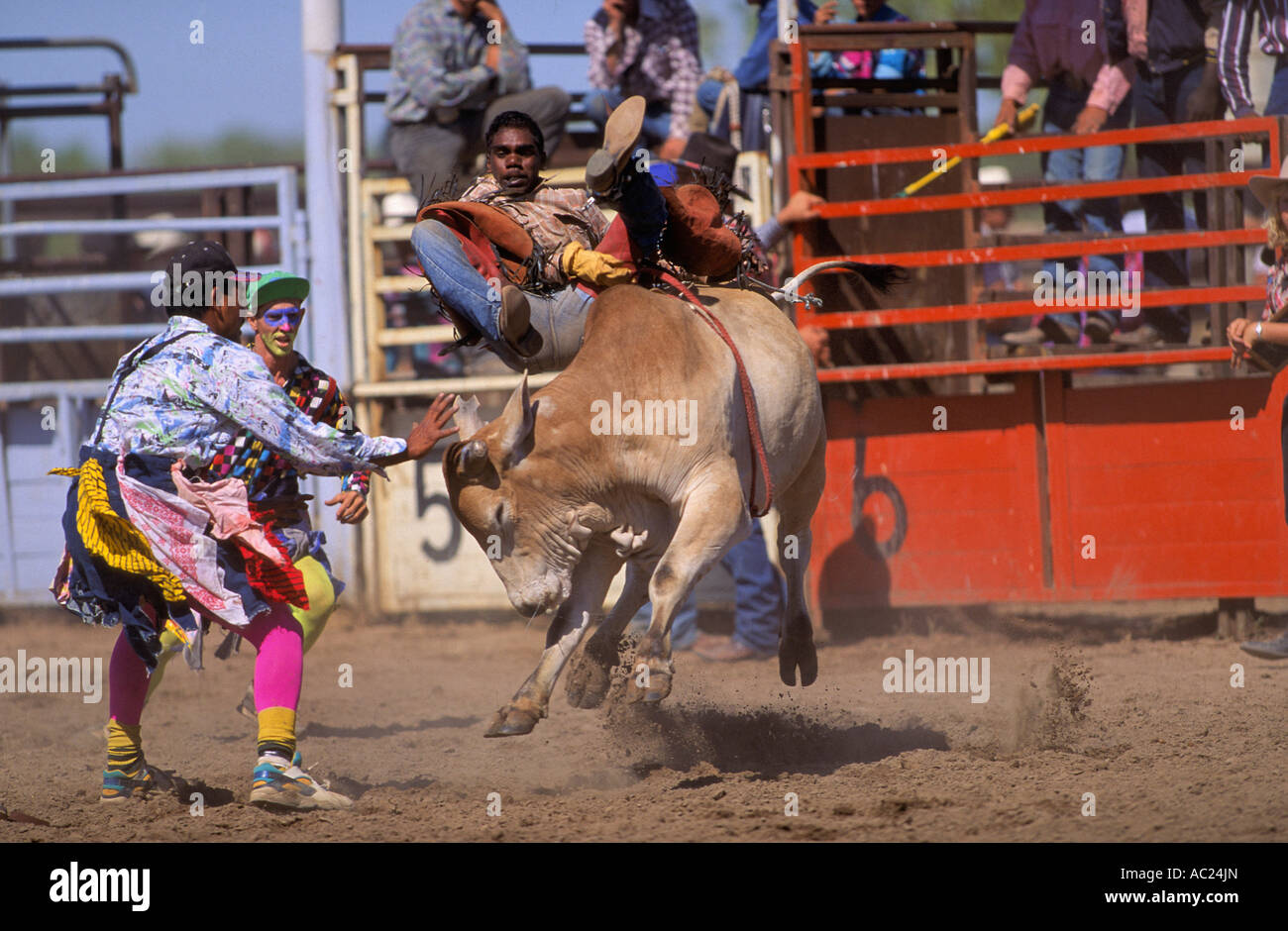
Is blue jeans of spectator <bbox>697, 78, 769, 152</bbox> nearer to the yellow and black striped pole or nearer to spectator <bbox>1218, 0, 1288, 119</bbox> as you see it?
the yellow and black striped pole

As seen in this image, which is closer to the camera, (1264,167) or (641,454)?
(641,454)

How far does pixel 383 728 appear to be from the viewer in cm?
622

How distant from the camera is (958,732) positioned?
5254 millimetres

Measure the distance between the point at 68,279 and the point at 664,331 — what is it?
606 cm

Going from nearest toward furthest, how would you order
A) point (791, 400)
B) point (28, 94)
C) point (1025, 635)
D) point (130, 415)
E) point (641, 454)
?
point (130, 415) → point (641, 454) → point (791, 400) → point (1025, 635) → point (28, 94)

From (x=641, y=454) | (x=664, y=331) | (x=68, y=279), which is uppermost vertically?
(x=68, y=279)

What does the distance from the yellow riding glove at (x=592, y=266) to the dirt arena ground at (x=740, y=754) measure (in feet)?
5.31

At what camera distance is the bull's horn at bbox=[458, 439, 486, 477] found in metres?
4.25

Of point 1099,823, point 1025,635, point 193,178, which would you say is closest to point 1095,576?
point 1025,635

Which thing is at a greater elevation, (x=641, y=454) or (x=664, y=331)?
(x=664, y=331)

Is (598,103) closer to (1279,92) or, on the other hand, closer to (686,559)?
(1279,92)

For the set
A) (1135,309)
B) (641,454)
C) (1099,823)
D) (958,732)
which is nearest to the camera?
(1099,823)

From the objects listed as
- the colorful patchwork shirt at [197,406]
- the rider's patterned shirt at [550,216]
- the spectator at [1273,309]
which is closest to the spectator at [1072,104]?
the spectator at [1273,309]

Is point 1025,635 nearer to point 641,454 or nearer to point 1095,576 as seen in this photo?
point 1095,576
